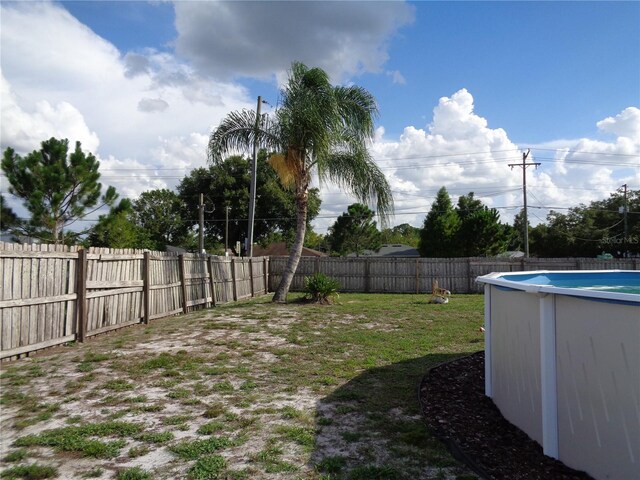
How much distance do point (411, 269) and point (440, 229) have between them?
16.1 metres


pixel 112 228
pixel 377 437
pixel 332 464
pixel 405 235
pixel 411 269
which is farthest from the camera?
pixel 405 235

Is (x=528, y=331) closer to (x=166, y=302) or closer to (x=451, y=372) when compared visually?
(x=451, y=372)

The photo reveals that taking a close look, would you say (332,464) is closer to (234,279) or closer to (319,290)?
(319,290)

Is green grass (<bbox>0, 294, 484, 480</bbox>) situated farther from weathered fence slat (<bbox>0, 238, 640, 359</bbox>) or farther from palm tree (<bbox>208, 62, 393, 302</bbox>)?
palm tree (<bbox>208, 62, 393, 302</bbox>)

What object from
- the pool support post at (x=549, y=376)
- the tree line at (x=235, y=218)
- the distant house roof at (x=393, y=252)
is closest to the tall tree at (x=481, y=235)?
the tree line at (x=235, y=218)

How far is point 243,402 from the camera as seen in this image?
4668 millimetres

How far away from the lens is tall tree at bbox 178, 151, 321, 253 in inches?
1432

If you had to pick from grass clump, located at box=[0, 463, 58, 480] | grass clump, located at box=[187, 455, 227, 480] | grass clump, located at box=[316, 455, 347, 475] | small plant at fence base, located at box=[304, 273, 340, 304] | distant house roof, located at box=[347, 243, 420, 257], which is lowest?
grass clump, located at box=[316, 455, 347, 475]

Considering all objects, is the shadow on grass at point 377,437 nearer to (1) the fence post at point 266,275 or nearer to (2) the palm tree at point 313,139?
(2) the palm tree at point 313,139

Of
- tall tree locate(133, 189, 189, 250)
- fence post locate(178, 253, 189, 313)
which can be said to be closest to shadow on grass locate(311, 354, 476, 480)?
fence post locate(178, 253, 189, 313)

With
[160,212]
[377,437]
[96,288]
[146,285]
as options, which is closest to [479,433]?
[377,437]

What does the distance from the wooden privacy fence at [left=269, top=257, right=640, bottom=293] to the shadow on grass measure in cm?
1439

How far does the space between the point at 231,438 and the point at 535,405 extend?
7.83ft

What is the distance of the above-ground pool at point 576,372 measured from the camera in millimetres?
2678
